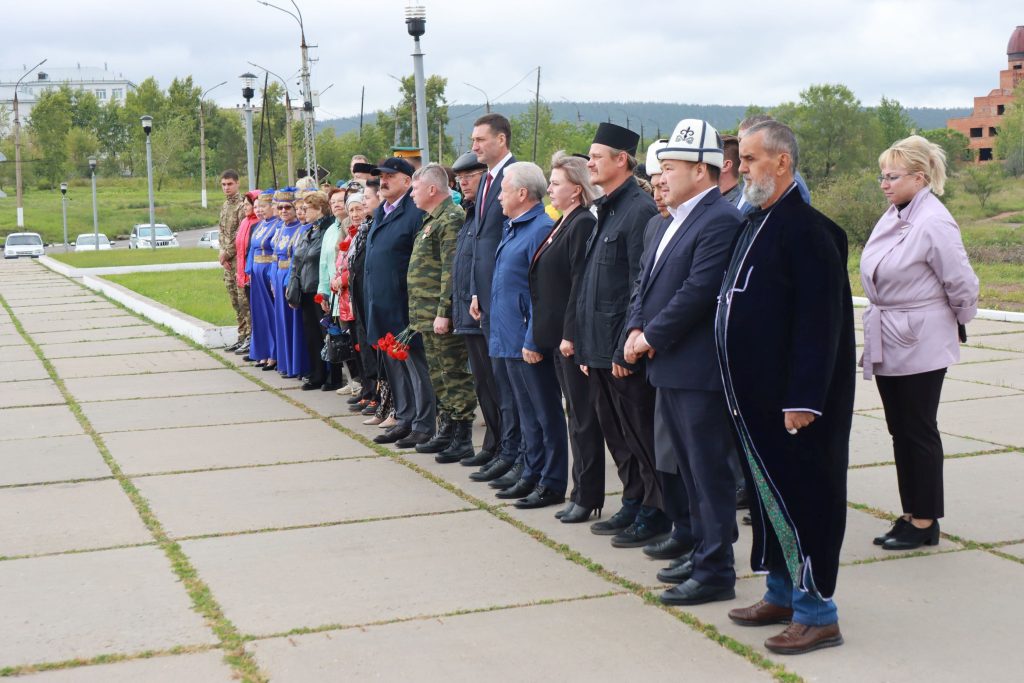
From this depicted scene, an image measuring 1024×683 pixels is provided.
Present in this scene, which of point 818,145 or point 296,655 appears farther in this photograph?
point 818,145

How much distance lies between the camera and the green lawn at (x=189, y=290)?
1830cm

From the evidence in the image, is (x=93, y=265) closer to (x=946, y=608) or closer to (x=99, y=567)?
(x=99, y=567)

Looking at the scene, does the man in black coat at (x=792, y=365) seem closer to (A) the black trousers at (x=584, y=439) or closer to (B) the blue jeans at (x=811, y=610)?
(B) the blue jeans at (x=811, y=610)

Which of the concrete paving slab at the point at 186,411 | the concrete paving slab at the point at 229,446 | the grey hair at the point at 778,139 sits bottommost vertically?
the concrete paving slab at the point at 186,411

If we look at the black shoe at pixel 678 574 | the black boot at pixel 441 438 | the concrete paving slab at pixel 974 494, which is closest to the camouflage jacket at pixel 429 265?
the black boot at pixel 441 438

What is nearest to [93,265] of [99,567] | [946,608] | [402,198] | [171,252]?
[171,252]

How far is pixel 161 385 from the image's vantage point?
12383mm

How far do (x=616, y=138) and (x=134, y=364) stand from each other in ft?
31.0

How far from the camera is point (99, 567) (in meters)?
5.96

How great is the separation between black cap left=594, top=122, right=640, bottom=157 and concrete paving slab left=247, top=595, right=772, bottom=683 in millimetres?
2141

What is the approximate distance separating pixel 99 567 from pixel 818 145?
288 feet

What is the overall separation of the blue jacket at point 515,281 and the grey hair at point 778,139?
2432 mm

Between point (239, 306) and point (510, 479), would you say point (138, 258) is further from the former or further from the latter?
point (510, 479)

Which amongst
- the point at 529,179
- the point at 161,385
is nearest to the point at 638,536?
the point at 529,179
